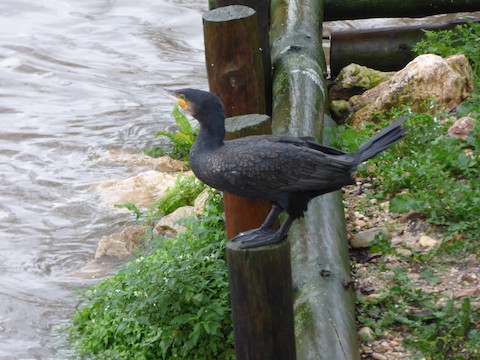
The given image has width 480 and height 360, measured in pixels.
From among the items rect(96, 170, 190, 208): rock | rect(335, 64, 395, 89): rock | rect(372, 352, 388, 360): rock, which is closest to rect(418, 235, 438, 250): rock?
rect(372, 352, 388, 360): rock

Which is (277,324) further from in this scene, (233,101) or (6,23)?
(6,23)

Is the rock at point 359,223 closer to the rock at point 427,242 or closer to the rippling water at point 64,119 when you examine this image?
the rock at point 427,242

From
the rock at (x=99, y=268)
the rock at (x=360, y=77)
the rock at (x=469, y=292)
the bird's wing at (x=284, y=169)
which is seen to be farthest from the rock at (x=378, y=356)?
the rock at (x=360, y=77)

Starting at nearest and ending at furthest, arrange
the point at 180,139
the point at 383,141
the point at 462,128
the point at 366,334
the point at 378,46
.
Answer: the point at 383,141
the point at 366,334
the point at 462,128
the point at 378,46
the point at 180,139

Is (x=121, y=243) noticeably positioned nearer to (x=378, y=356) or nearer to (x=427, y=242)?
(x=427, y=242)

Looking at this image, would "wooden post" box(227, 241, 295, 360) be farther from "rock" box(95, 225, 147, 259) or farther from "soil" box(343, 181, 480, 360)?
"rock" box(95, 225, 147, 259)

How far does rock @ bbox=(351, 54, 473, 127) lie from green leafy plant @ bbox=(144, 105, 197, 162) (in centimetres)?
201

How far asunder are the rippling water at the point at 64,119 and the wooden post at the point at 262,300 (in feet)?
8.54

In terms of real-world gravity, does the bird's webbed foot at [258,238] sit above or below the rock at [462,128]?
above

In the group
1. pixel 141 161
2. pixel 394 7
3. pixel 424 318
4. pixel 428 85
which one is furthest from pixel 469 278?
pixel 141 161

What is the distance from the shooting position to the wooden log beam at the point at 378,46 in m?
8.16

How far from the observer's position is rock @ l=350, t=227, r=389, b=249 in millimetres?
5473

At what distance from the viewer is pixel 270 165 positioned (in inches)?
143

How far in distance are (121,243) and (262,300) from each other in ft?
12.8
